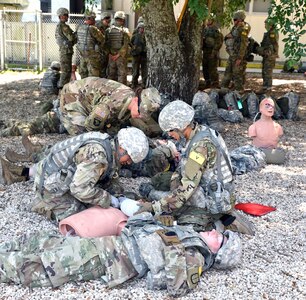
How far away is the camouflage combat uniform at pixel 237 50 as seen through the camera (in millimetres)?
10836

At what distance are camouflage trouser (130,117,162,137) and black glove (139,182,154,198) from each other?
2029 mm

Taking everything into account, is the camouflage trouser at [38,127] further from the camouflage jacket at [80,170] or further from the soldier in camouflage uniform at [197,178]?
the soldier in camouflage uniform at [197,178]

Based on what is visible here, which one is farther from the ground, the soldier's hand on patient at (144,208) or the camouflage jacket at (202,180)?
the camouflage jacket at (202,180)

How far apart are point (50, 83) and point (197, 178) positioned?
776 cm

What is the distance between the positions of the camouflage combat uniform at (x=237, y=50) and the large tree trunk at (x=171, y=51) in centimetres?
246

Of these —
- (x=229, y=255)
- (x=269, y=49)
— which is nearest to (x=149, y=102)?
(x=229, y=255)

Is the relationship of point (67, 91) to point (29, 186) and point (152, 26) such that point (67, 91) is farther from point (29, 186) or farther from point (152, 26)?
point (152, 26)

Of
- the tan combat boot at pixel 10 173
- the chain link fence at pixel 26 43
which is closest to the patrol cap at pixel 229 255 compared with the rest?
the tan combat boot at pixel 10 173

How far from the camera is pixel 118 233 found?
384 cm

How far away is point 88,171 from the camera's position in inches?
150

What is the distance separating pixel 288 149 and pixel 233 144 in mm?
774

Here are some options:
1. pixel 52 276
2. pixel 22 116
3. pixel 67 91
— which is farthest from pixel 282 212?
pixel 22 116

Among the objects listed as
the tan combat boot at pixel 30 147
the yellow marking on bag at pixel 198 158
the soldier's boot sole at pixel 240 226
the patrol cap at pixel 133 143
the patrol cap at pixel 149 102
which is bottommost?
the soldier's boot sole at pixel 240 226

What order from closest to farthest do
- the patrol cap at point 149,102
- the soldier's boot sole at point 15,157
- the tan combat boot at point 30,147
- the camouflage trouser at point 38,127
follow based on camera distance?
the patrol cap at point 149,102
the soldier's boot sole at point 15,157
the tan combat boot at point 30,147
the camouflage trouser at point 38,127
